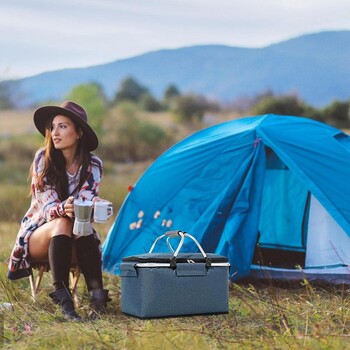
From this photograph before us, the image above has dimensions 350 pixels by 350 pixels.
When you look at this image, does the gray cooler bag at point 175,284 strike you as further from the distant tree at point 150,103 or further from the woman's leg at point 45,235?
the distant tree at point 150,103

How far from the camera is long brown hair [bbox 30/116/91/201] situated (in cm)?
432

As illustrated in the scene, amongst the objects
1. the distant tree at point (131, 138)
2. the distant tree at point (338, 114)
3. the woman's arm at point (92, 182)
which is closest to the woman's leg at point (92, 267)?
the woman's arm at point (92, 182)

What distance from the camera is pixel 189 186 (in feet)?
17.5

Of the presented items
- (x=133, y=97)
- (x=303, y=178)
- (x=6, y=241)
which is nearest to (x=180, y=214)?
(x=303, y=178)

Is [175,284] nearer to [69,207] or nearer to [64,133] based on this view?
[69,207]

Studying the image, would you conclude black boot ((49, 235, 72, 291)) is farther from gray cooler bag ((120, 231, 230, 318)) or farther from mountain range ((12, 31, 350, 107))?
mountain range ((12, 31, 350, 107))

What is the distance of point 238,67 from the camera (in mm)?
45938

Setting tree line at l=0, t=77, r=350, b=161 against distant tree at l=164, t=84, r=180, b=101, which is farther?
distant tree at l=164, t=84, r=180, b=101

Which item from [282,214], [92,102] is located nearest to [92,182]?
[282,214]

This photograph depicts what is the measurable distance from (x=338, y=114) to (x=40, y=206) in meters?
17.0

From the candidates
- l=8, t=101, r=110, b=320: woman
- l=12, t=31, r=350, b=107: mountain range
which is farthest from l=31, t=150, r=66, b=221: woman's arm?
l=12, t=31, r=350, b=107: mountain range

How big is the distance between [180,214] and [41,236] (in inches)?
52.1

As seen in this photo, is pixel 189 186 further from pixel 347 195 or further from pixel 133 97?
pixel 133 97

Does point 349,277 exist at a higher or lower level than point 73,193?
lower
